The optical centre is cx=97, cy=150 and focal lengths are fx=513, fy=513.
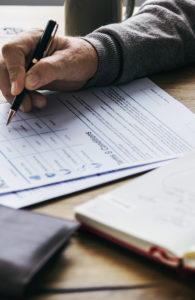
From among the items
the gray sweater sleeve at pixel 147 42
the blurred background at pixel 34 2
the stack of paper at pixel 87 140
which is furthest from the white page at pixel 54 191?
the blurred background at pixel 34 2

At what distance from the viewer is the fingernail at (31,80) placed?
2.55ft

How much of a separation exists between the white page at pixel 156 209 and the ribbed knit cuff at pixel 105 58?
34 centimetres

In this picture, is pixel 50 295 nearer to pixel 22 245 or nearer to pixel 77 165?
pixel 22 245

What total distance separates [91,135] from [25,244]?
31 centimetres

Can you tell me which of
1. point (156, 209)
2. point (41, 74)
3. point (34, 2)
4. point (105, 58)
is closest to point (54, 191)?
point (156, 209)

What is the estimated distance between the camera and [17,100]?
30.8 inches

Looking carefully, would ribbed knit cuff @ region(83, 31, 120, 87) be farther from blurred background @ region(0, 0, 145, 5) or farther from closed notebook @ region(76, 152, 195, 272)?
blurred background @ region(0, 0, 145, 5)

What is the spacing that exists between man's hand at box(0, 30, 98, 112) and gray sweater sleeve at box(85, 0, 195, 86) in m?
0.03

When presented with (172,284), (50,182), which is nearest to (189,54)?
(50,182)

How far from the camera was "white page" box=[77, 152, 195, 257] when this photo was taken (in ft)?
1.59

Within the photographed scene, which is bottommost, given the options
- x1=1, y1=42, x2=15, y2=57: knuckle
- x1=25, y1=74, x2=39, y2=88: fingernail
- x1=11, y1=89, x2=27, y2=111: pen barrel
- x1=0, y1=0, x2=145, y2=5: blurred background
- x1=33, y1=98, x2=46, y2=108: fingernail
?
x1=0, y1=0, x2=145, y2=5: blurred background

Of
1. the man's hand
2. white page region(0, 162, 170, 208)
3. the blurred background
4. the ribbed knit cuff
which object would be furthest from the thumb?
the blurred background

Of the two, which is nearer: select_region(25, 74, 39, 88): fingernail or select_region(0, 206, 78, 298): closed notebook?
select_region(0, 206, 78, 298): closed notebook

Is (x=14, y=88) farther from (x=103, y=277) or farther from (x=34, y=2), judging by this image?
(x=34, y=2)
